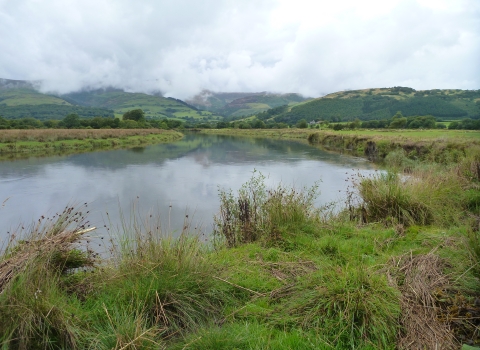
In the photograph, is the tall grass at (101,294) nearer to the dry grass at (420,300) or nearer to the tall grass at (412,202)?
the dry grass at (420,300)

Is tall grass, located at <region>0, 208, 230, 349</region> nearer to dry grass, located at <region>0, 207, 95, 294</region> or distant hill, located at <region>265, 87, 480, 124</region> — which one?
dry grass, located at <region>0, 207, 95, 294</region>

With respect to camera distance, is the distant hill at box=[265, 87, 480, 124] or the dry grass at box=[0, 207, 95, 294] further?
the distant hill at box=[265, 87, 480, 124]

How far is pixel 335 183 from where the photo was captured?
14.6m

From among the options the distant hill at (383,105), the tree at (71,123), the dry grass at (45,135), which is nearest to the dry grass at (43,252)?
the dry grass at (45,135)

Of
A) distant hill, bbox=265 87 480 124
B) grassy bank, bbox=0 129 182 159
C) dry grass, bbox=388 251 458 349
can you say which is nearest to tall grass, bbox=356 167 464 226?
dry grass, bbox=388 251 458 349

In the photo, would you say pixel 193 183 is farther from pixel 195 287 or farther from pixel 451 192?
pixel 195 287

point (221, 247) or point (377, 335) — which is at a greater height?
point (377, 335)

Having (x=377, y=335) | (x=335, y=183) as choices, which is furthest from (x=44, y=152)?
(x=377, y=335)

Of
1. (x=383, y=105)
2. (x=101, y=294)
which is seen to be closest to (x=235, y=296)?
(x=101, y=294)

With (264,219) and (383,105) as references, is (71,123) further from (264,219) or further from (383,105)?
(383,105)

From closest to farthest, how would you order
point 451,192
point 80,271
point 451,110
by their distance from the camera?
1. point 80,271
2. point 451,192
3. point 451,110

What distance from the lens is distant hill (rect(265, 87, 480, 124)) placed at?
3898 inches

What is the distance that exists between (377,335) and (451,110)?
110 metres

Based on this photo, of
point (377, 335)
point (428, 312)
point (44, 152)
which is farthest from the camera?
point (44, 152)
